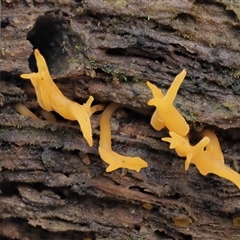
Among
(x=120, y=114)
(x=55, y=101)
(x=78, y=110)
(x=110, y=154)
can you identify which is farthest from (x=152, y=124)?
(x=55, y=101)

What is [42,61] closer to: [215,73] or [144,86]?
[144,86]

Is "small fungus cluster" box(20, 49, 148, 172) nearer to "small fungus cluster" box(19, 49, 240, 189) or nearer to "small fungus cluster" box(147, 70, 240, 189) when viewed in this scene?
"small fungus cluster" box(19, 49, 240, 189)

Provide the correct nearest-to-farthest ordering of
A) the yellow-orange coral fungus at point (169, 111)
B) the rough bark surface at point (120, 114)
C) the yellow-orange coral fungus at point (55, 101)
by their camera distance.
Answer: the yellow-orange coral fungus at point (169, 111) < the yellow-orange coral fungus at point (55, 101) < the rough bark surface at point (120, 114)

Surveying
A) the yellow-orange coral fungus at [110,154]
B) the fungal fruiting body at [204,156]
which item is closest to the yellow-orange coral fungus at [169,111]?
the fungal fruiting body at [204,156]

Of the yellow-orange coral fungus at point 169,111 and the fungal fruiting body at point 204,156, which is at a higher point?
the yellow-orange coral fungus at point 169,111

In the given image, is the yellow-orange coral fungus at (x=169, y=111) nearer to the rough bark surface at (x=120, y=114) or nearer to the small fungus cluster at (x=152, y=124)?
the small fungus cluster at (x=152, y=124)

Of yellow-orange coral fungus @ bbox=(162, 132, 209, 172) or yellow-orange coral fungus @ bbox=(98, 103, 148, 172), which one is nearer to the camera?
yellow-orange coral fungus @ bbox=(162, 132, 209, 172)

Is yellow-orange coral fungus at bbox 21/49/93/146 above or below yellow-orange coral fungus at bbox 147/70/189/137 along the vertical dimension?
below

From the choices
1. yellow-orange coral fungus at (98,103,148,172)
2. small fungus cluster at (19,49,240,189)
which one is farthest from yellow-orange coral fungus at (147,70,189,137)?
yellow-orange coral fungus at (98,103,148,172)
